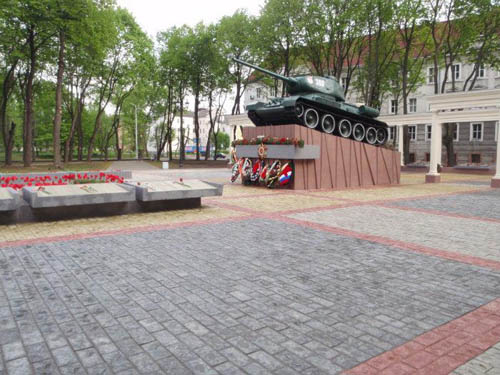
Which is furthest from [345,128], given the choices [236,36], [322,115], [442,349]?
[236,36]

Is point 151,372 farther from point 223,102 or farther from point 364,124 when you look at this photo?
point 223,102

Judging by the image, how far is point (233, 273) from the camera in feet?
16.8

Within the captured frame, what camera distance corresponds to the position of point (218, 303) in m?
4.11

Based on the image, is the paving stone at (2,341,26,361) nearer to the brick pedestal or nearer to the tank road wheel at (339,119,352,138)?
the brick pedestal

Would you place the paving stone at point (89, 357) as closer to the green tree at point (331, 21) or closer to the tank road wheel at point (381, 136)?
the tank road wheel at point (381, 136)

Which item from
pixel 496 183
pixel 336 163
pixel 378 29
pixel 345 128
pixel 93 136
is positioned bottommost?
pixel 496 183

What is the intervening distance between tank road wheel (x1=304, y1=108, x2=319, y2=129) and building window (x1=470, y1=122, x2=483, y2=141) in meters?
32.2

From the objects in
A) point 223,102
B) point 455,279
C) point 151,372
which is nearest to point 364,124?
point 455,279

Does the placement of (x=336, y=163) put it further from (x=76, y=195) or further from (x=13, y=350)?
(x=13, y=350)

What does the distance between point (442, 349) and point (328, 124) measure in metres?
16.6

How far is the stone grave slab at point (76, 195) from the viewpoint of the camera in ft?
26.7

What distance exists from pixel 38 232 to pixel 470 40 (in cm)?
3336

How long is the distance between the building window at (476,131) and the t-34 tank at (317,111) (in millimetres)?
27553

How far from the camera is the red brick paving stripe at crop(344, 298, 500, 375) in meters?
2.93
